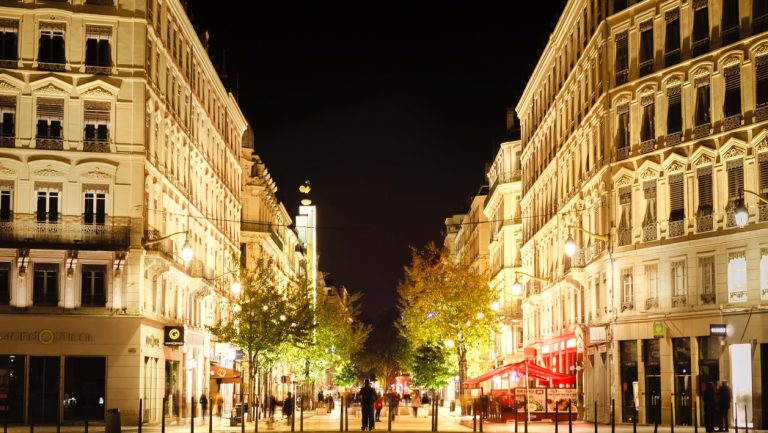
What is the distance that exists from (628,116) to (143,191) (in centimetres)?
2355

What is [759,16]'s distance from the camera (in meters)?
46.6

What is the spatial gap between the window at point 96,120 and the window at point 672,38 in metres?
26.2

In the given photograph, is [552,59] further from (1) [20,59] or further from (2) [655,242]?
(1) [20,59]

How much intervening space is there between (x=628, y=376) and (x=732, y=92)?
15.0 metres

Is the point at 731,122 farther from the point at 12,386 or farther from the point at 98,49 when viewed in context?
the point at 12,386

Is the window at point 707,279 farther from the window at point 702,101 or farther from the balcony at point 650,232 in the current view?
the window at point 702,101

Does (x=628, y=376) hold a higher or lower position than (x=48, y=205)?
lower

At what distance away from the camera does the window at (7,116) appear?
54156 millimetres

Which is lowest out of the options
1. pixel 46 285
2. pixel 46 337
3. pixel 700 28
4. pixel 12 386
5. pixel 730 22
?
pixel 12 386

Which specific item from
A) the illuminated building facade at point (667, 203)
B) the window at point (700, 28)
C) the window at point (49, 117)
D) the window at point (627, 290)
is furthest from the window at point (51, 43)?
the window at point (700, 28)

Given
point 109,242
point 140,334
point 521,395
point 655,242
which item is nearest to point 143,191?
point 109,242

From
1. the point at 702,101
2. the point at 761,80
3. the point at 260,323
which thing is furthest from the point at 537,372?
the point at 761,80

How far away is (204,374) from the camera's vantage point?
76.4 meters

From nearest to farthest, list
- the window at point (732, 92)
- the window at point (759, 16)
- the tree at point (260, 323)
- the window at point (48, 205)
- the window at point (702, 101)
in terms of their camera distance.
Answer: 1. the window at point (759, 16)
2. the window at point (732, 92)
3. the window at point (702, 101)
4. the window at point (48, 205)
5. the tree at point (260, 323)
